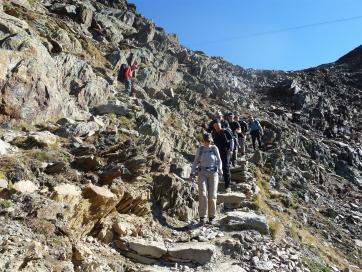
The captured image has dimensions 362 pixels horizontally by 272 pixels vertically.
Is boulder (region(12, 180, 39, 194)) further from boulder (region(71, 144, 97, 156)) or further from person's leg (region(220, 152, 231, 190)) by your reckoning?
person's leg (region(220, 152, 231, 190))

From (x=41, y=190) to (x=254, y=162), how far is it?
1549 centimetres

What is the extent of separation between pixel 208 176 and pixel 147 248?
286cm

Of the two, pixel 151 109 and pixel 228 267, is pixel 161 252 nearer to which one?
pixel 228 267

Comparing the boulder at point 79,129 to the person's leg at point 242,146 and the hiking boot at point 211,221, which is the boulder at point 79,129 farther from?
the person's leg at point 242,146

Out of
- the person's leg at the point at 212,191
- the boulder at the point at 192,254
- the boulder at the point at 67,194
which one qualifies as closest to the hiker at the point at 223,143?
the person's leg at the point at 212,191

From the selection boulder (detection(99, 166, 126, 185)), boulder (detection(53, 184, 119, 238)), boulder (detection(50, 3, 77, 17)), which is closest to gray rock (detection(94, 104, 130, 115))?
boulder (detection(99, 166, 126, 185))

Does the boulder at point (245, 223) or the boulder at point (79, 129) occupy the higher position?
the boulder at point (79, 129)

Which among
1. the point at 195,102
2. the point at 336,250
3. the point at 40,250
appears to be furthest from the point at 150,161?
the point at 195,102

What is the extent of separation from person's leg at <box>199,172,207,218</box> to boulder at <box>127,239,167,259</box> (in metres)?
2.25

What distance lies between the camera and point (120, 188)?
996cm

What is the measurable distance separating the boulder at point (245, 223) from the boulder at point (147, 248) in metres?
2.49

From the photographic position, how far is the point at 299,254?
1130 cm

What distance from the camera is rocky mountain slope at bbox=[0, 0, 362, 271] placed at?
785 centimetres

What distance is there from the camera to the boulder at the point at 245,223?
1124 cm
